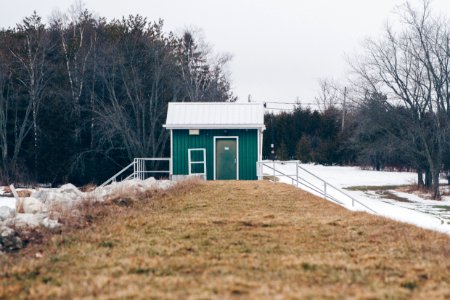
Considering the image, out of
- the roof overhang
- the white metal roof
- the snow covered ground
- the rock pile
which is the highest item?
the white metal roof

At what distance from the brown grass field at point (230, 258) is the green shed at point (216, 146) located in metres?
11.1

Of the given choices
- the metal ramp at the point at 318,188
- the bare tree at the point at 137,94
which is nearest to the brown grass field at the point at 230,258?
the metal ramp at the point at 318,188

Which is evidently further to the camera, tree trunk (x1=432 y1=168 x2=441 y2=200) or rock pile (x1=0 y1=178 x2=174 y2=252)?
tree trunk (x1=432 y1=168 x2=441 y2=200)

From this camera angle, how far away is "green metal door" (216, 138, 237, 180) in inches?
941

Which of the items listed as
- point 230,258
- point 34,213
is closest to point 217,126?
point 34,213

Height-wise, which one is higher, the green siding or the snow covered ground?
the green siding

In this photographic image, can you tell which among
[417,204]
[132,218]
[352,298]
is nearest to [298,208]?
[132,218]

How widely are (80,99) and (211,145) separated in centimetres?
1622

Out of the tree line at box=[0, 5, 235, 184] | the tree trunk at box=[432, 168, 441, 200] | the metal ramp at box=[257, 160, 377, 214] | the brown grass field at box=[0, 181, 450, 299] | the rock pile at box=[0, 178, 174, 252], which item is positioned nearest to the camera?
Result: the brown grass field at box=[0, 181, 450, 299]

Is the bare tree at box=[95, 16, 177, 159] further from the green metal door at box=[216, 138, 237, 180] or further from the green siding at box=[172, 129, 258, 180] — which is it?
the green metal door at box=[216, 138, 237, 180]

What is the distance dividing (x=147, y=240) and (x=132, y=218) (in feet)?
A: 7.47

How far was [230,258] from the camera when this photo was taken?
25.3 ft

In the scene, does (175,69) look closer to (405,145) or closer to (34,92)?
(34,92)

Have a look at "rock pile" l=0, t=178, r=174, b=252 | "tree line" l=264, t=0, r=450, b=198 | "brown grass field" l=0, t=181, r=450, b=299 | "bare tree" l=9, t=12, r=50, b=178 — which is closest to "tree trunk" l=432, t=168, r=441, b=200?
"tree line" l=264, t=0, r=450, b=198
